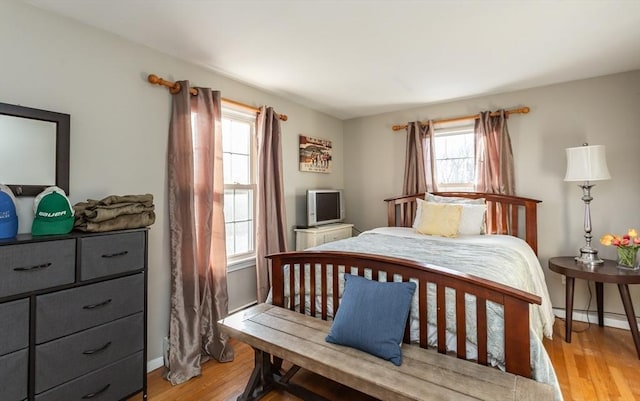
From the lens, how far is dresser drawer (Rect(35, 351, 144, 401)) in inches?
57.7

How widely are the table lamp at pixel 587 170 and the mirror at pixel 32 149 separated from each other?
3926 mm

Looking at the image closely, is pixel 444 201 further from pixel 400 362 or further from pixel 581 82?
pixel 400 362

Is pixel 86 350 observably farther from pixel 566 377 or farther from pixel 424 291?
pixel 566 377

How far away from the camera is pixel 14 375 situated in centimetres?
131

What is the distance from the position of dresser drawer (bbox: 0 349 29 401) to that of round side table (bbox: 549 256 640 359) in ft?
11.8

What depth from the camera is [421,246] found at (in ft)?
7.98

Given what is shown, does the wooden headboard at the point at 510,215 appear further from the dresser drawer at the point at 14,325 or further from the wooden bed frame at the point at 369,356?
the dresser drawer at the point at 14,325

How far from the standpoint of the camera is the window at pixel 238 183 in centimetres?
289

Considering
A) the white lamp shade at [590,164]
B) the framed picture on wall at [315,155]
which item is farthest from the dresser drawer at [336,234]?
the white lamp shade at [590,164]

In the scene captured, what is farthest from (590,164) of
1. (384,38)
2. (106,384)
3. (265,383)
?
(106,384)

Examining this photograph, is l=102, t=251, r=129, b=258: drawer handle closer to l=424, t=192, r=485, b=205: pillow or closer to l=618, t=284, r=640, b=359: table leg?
l=424, t=192, r=485, b=205: pillow

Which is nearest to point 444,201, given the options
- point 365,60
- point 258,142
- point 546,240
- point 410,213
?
point 410,213

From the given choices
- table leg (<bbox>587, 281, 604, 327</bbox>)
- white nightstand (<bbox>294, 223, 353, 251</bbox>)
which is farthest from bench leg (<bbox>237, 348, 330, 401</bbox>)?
table leg (<bbox>587, 281, 604, 327</bbox>)

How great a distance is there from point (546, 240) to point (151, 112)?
3908 millimetres
